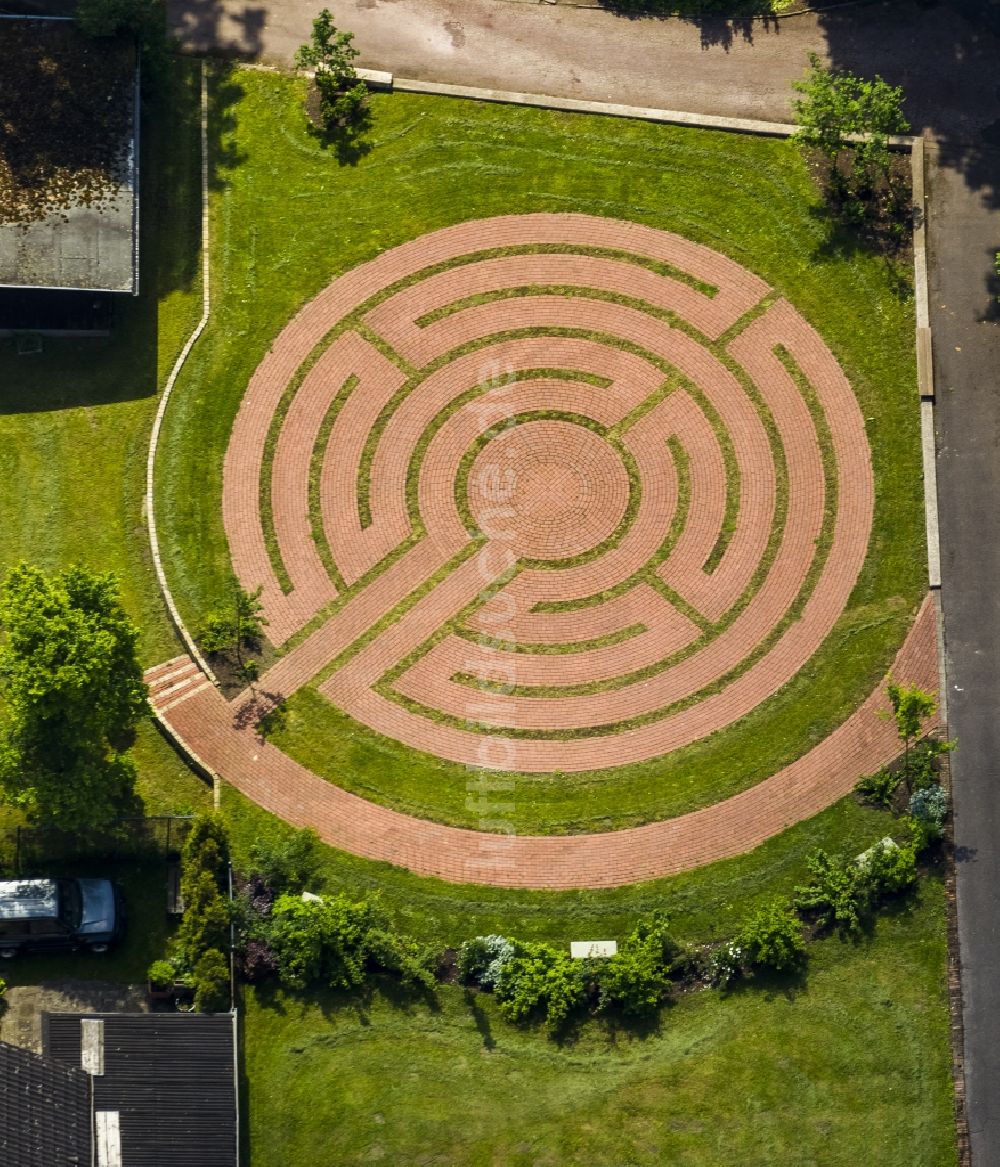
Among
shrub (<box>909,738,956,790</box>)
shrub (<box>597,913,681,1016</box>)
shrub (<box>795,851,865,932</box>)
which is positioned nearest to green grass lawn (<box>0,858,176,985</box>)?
shrub (<box>597,913,681,1016</box>)

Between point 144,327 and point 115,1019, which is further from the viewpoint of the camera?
point 144,327

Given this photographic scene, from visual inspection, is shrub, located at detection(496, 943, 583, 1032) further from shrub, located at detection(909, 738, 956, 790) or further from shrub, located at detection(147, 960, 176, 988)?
shrub, located at detection(909, 738, 956, 790)

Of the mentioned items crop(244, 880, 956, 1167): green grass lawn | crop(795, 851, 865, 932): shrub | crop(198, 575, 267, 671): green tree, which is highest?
crop(198, 575, 267, 671): green tree

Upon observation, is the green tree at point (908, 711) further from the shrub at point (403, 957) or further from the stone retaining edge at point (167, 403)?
the stone retaining edge at point (167, 403)

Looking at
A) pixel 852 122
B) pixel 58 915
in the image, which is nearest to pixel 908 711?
pixel 852 122

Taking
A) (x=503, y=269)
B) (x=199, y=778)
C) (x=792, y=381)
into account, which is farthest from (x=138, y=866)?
(x=792, y=381)

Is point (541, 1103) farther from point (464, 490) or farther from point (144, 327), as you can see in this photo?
point (144, 327)
